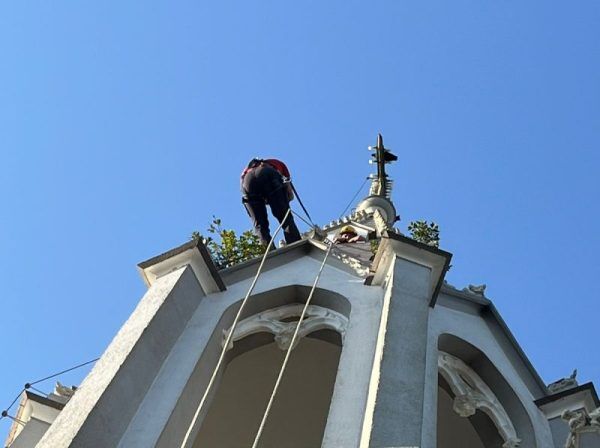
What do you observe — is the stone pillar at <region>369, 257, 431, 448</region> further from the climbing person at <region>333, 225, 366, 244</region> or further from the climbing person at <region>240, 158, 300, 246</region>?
the climbing person at <region>333, 225, 366, 244</region>

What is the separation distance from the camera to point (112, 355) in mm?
8758

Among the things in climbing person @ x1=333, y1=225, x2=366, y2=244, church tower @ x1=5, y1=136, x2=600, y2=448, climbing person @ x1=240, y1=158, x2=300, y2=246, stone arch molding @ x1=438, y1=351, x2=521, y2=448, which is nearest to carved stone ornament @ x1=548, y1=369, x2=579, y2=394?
church tower @ x1=5, y1=136, x2=600, y2=448

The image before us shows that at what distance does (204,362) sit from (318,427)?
3.78 metres

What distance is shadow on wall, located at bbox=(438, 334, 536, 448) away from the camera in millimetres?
10125

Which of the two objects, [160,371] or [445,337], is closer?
[160,371]

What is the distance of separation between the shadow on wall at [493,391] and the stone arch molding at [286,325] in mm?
1199

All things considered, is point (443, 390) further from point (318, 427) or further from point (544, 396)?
point (318, 427)

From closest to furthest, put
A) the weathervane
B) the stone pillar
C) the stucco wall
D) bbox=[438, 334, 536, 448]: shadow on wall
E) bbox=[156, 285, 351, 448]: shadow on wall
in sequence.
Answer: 1. the stone pillar
2. the stucco wall
3. bbox=[438, 334, 536, 448]: shadow on wall
4. bbox=[156, 285, 351, 448]: shadow on wall
5. the weathervane

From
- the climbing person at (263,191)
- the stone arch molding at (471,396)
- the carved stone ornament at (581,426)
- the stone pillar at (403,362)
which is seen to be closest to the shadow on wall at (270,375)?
the stone pillar at (403,362)

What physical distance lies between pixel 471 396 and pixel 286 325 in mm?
2097

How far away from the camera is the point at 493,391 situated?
10.6 meters

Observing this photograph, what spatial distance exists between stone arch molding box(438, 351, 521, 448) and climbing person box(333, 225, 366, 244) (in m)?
6.95

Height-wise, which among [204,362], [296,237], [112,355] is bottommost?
[112,355]

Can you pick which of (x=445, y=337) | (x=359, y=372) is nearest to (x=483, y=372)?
(x=445, y=337)
